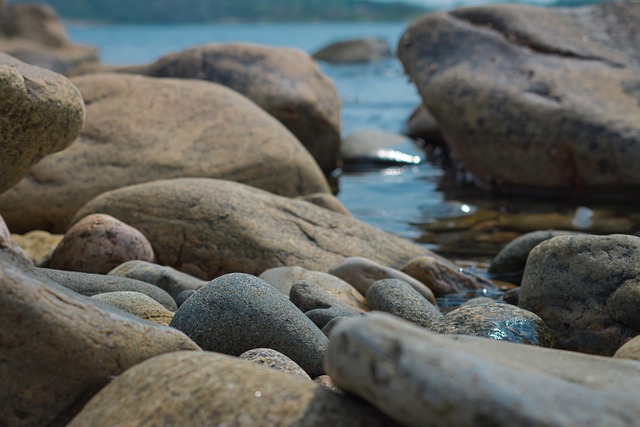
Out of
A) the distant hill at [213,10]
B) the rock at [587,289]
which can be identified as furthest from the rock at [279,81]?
the distant hill at [213,10]

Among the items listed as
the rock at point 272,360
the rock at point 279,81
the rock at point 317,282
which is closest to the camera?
the rock at point 272,360

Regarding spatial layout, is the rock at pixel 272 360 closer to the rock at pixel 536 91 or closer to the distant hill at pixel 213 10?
the rock at pixel 536 91

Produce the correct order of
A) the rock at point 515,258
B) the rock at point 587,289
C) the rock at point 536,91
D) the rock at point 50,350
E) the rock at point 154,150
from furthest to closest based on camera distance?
the rock at point 536,91, the rock at point 154,150, the rock at point 515,258, the rock at point 587,289, the rock at point 50,350

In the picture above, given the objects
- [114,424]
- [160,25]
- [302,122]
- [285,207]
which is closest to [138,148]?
[285,207]

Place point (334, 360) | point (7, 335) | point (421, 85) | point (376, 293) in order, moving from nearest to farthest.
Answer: point (334, 360), point (7, 335), point (376, 293), point (421, 85)

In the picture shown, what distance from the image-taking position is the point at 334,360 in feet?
7.98

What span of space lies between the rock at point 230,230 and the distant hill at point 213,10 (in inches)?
4055

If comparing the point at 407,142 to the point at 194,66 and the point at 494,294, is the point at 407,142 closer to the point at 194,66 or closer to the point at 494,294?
the point at 194,66

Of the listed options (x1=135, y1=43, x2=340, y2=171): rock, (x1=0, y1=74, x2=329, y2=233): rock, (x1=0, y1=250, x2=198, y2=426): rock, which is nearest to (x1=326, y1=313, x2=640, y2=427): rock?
(x1=0, y1=250, x2=198, y2=426): rock

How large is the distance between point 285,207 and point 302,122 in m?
3.64

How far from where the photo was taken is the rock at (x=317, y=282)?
508 centimetres

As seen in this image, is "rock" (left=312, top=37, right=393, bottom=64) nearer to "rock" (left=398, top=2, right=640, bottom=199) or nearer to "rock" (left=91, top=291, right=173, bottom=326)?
"rock" (left=398, top=2, right=640, bottom=199)

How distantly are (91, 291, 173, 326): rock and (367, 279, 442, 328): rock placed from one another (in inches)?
50.0

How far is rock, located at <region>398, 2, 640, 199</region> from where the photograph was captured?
8.73 metres
